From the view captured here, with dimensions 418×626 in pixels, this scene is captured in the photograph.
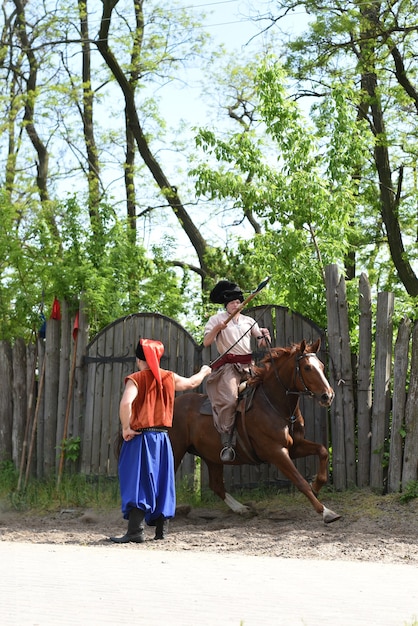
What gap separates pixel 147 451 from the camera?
8617 mm

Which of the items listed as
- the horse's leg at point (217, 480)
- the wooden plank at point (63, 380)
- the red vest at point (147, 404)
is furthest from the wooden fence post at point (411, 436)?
the wooden plank at point (63, 380)

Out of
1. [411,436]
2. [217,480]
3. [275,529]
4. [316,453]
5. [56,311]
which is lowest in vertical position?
[275,529]

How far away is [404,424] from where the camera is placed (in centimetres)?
1007

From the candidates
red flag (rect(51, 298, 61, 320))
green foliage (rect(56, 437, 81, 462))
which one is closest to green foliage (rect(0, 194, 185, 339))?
red flag (rect(51, 298, 61, 320))

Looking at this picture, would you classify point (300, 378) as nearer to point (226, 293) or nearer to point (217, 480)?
point (226, 293)

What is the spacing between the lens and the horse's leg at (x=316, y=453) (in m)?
9.43

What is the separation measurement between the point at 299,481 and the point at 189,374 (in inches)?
111

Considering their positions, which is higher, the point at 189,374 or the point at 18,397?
the point at 189,374

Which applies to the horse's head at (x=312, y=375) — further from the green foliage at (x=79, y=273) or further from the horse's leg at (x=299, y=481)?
the green foliage at (x=79, y=273)

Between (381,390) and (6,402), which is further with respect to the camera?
(6,402)

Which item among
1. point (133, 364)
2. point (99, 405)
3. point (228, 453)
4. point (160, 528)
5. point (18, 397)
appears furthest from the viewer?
point (18, 397)

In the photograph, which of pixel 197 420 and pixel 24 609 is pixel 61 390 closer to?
pixel 197 420

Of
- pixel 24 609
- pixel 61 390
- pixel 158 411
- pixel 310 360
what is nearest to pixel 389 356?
pixel 310 360

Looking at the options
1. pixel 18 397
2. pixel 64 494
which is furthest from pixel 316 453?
pixel 18 397
